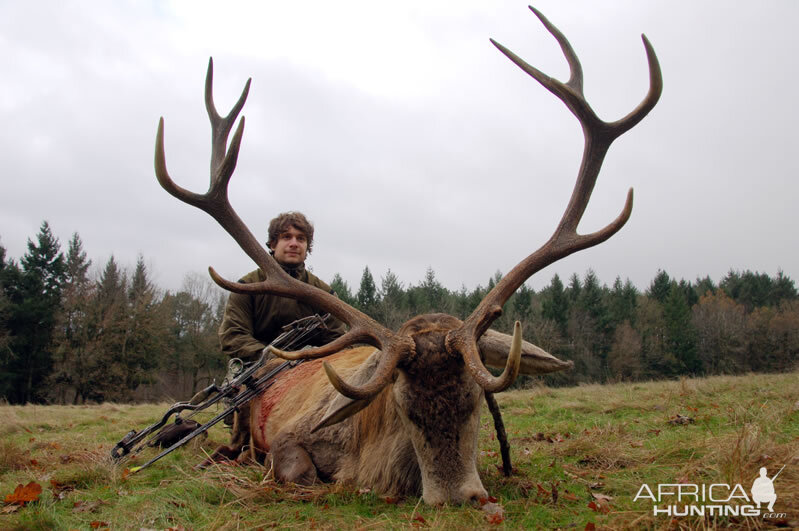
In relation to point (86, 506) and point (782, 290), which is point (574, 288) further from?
point (86, 506)

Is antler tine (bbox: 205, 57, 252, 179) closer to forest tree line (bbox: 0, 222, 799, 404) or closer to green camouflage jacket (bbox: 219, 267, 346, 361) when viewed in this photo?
green camouflage jacket (bbox: 219, 267, 346, 361)

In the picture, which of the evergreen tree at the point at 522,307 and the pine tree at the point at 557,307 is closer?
the evergreen tree at the point at 522,307

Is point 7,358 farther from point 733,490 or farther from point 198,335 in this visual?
point 733,490

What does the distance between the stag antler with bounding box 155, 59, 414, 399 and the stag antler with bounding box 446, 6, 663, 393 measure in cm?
48

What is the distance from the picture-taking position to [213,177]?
388 centimetres

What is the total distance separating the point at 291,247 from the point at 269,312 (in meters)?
0.77

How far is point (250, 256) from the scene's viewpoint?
152 inches

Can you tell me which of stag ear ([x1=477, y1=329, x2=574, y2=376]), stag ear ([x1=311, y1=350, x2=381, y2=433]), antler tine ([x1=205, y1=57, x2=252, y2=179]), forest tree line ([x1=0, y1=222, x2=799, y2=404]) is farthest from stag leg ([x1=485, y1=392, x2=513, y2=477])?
forest tree line ([x1=0, y1=222, x2=799, y2=404])

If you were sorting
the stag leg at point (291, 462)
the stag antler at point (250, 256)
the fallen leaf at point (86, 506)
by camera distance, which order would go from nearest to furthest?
the fallen leaf at point (86, 506) < the stag antler at point (250, 256) < the stag leg at point (291, 462)

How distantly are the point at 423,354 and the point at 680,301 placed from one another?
59802 millimetres

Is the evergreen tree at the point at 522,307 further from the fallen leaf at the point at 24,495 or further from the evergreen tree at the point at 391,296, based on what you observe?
the fallen leaf at the point at 24,495

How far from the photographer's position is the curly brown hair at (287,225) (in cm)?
576

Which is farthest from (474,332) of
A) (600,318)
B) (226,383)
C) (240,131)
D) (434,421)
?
(600,318)

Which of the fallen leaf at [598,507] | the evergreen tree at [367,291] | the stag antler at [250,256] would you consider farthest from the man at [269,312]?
the evergreen tree at [367,291]
